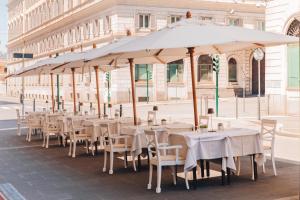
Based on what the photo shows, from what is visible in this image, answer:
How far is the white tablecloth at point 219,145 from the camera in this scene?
8.73 metres

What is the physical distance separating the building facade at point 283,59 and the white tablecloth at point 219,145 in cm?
1386

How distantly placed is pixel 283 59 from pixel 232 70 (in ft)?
83.9

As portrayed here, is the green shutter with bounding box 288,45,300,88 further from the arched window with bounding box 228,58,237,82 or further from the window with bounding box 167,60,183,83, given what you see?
the arched window with bounding box 228,58,237,82

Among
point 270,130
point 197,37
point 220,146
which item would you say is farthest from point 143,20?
point 220,146

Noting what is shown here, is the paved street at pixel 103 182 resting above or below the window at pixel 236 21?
below

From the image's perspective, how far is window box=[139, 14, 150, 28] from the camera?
43.6m

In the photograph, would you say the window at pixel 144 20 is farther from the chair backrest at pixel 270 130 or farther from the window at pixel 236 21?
the chair backrest at pixel 270 130

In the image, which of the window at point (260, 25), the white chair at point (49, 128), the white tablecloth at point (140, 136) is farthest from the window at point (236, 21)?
the white tablecloth at point (140, 136)

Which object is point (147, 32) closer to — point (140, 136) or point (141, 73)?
point (141, 73)

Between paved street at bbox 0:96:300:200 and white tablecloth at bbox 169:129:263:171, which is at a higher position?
white tablecloth at bbox 169:129:263:171

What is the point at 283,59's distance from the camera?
2381 cm

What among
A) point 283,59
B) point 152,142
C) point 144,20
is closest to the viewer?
point 152,142

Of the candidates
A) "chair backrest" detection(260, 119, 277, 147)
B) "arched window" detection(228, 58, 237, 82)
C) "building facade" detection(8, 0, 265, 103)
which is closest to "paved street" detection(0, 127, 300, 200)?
"chair backrest" detection(260, 119, 277, 147)

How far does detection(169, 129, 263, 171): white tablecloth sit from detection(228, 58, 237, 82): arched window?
40.0 metres
